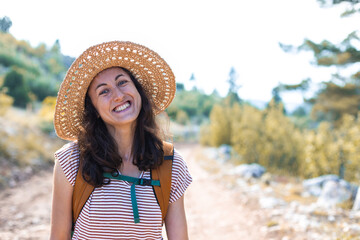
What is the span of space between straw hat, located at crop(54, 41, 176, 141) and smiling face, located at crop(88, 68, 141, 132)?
0.05 metres

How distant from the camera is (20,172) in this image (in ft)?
20.3

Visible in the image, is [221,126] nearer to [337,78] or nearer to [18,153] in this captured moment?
[337,78]

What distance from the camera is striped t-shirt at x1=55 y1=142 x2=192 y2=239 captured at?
4.90ft

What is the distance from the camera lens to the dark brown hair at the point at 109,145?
1.56 meters

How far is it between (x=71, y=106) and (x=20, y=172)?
526cm

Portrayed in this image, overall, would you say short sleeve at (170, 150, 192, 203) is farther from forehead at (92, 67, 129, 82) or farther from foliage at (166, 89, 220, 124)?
foliage at (166, 89, 220, 124)

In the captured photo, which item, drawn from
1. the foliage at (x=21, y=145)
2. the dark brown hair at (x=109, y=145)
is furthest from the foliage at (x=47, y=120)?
the dark brown hair at (x=109, y=145)

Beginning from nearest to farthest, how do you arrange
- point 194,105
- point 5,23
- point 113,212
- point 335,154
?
point 113,212 < point 5,23 < point 335,154 < point 194,105

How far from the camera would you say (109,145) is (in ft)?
5.56

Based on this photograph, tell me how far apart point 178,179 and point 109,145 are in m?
0.43

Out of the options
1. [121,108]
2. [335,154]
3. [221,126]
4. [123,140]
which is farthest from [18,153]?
[221,126]

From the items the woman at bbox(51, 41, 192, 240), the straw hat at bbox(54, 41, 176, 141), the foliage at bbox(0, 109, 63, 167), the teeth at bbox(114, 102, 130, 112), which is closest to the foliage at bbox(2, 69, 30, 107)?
the foliage at bbox(0, 109, 63, 167)

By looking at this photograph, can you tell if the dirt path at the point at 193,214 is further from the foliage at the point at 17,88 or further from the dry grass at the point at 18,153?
the foliage at the point at 17,88

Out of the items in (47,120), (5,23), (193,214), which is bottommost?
(193,214)
